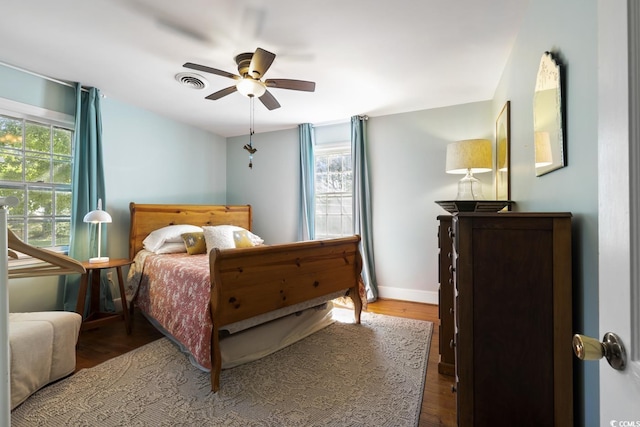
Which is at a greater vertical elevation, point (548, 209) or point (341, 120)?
point (341, 120)

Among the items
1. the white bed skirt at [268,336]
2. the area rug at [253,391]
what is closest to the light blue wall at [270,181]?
the white bed skirt at [268,336]

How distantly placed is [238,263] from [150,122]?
279 cm

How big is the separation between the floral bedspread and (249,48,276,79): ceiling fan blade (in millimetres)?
1551

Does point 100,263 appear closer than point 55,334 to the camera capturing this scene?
No

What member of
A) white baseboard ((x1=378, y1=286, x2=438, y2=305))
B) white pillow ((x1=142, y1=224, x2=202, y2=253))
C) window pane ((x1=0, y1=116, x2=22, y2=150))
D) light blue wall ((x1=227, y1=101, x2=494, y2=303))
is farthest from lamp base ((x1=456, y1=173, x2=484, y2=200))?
window pane ((x1=0, y1=116, x2=22, y2=150))

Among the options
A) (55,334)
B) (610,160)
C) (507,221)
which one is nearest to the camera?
(610,160)

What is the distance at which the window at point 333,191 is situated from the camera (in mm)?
4215

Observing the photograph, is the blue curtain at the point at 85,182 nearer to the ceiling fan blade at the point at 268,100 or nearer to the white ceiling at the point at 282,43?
the white ceiling at the point at 282,43

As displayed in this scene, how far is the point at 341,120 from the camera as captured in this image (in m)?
4.12

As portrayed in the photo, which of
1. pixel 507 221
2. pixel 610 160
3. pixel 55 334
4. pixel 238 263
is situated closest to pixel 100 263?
pixel 55 334

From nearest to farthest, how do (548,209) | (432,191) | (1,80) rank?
(548,209)
(1,80)
(432,191)

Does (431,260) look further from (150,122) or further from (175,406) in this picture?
(150,122)

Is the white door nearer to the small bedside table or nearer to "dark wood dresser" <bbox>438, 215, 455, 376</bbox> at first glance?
"dark wood dresser" <bbox>438, 215, 455, 376</bbox>

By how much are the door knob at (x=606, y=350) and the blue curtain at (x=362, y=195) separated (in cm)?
333
